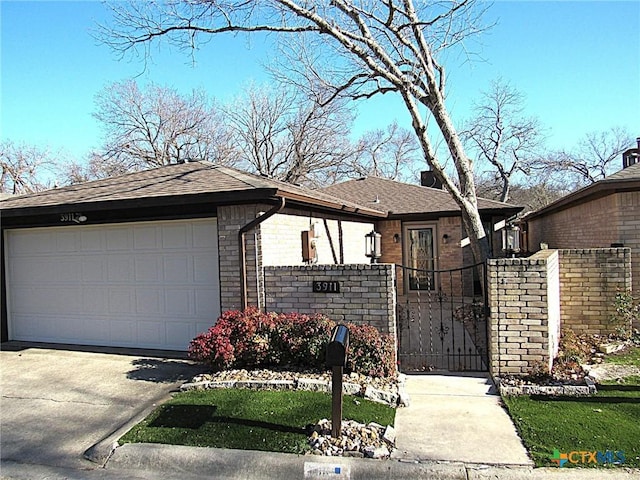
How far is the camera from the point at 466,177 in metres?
10.1

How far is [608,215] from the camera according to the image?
885 cm

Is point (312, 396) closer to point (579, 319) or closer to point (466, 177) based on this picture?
point (579, 319)

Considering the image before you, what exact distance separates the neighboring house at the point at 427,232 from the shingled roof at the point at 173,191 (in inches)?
192

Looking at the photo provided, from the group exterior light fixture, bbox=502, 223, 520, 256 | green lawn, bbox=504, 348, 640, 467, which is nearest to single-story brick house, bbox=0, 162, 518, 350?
exterior light fixture, bbox=502, 223, 520, 256

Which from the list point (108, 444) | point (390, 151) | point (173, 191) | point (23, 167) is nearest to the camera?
point (108, 444)

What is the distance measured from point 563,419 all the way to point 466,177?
6.28 meters

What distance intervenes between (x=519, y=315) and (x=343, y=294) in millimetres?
2241

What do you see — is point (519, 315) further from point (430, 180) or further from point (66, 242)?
point (430, 180)

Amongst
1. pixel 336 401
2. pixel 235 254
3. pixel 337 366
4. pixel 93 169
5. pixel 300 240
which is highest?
pixel 93 169

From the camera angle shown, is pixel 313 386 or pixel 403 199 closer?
pixel 313 386

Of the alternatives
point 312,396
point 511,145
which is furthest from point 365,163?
point 312,396

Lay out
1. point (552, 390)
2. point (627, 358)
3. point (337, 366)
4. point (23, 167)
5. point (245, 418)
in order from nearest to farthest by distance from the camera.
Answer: point (337, 366)
point (245, 418)
point (552, 390)
point (627, 358)
point (23, 167)

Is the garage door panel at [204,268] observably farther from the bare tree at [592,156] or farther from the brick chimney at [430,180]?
the bare tree at [592,156]

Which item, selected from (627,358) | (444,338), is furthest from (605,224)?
(444,338)
